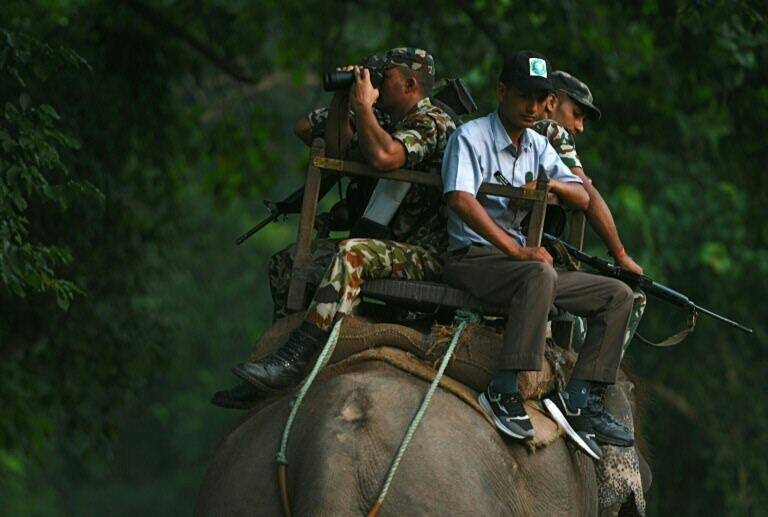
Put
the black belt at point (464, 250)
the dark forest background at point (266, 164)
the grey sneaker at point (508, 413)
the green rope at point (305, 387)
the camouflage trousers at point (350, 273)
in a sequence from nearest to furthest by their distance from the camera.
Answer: the green rope at point (305, 387) → the grey sneaker at point (508, 413) → the camouflage trousers at point (350, 273) → the black belt at point (464, 250) → the dark forest background at point (266, 164)

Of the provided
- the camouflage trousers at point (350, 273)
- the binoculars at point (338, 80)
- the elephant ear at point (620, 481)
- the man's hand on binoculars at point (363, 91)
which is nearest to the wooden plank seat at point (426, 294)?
the camouflage trousers at point (350, 273)

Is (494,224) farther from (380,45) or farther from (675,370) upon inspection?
(675,370)

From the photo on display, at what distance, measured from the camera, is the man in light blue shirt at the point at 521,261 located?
24.4 ft

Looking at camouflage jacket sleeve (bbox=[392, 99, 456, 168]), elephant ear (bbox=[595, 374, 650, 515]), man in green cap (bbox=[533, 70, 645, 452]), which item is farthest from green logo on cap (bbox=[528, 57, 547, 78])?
elephant ear (bbox=[595, 374, 650, 515])

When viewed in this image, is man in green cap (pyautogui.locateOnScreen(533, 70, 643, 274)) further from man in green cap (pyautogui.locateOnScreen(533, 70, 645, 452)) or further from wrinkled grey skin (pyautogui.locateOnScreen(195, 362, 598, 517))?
wrinkled grey skin (pyautogui.locateOnScreen(195, 362, 598, 517))

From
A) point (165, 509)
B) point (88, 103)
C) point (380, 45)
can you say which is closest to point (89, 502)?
point (165, 509)

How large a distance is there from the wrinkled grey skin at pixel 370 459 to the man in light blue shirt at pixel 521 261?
1.30 ft

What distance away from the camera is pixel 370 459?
652 centimetres

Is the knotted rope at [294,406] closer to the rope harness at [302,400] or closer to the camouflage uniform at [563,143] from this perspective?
the rope harness at [302,400]

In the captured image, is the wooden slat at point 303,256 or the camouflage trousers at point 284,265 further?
the camouflage trousers at point 284,265

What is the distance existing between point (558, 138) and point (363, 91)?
4.14 ft

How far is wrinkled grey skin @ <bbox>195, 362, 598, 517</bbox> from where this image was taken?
254 inches

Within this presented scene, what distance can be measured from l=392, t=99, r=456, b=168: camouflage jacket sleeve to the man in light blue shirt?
198 mm

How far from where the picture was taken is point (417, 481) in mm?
6523
